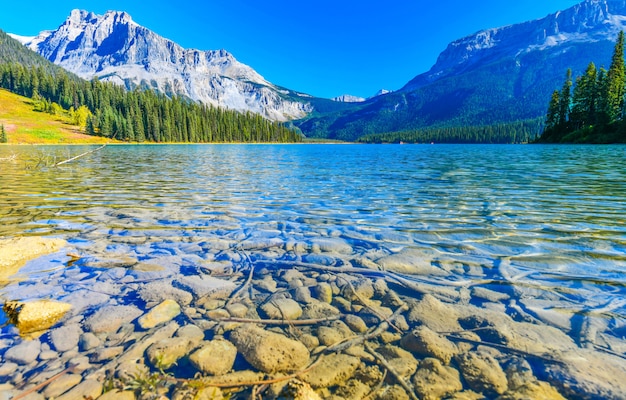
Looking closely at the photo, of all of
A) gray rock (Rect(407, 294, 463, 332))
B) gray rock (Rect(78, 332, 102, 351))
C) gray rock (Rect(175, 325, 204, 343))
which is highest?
gray rock (Rect(407, 294, 463, 332))

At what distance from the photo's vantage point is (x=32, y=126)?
99.8 meters

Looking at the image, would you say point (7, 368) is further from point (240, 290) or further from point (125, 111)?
point (125, 111)

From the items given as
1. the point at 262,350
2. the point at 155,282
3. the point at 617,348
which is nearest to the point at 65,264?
the point at 155,282

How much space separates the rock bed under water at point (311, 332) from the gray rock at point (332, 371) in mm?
12

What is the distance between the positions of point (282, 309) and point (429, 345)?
81.0 inches

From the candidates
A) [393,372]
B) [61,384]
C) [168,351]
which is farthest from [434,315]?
[61,384]

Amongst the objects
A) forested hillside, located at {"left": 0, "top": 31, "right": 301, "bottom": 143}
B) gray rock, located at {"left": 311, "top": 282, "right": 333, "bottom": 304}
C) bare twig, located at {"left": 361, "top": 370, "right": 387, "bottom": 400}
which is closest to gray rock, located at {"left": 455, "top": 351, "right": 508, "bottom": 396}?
bare twig, located at {"left": 361, "top": 370, "right": 387, "bottom": 400}

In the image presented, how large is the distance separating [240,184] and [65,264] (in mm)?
12667

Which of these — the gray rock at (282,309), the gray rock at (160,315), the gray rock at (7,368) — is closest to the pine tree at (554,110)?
the gray rock at (282,309)

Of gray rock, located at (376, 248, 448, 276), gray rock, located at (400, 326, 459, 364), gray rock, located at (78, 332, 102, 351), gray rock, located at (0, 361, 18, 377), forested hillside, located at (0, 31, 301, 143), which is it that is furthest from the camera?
forested hillside, located at (0, 31, 301, 143)

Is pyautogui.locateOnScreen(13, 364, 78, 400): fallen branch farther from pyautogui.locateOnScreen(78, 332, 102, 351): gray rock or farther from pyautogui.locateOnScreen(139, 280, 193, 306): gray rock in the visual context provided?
pyautogui.locateOnScreen(139, 280, 193, 306): gray rock

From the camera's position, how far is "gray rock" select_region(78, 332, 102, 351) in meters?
3.64

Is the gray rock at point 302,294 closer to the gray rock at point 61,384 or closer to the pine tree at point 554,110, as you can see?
the gray rock at point 61,384

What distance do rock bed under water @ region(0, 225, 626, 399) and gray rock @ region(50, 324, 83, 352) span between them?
0.02m
